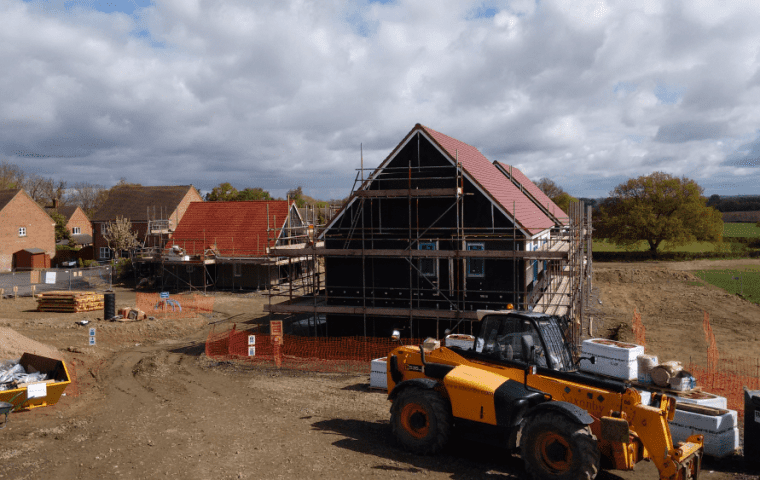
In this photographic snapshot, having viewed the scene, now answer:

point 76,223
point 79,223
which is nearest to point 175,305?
point 76,223

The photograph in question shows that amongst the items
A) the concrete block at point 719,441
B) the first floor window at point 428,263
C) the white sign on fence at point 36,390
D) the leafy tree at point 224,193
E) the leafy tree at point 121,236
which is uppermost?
the leafy tree at point 224,193

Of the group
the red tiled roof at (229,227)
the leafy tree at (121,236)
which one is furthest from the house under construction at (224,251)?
the leafy tree at (121,236)

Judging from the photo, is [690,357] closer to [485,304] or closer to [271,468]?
[485,304]

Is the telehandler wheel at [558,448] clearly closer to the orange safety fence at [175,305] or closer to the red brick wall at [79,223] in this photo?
the orange safety fence at [175,305]

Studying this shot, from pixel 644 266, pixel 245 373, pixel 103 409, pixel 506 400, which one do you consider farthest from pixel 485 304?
pixel 644 266

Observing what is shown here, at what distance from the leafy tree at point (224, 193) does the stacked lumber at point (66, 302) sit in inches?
1416

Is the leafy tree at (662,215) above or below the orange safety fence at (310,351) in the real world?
above

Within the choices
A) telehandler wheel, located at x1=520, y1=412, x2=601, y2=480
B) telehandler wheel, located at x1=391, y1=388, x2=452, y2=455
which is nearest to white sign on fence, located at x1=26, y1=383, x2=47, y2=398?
telehandler wheel, located at x1=391, y1=388, x2=452, y2=455

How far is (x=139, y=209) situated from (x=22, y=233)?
35.3 feet

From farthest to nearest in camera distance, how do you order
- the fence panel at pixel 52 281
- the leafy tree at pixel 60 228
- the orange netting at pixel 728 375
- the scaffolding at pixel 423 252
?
the leafy tree at pixel 60 228
the fence panel at pixel 52 281
the scaffolding at pixel 423 252
the orange netting at pixel 728 375

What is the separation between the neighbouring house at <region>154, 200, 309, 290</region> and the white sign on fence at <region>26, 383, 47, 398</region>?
71.7 ft

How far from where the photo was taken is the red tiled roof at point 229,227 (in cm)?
3797

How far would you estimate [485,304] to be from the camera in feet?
63.3

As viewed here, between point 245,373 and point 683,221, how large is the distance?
5808 cm
